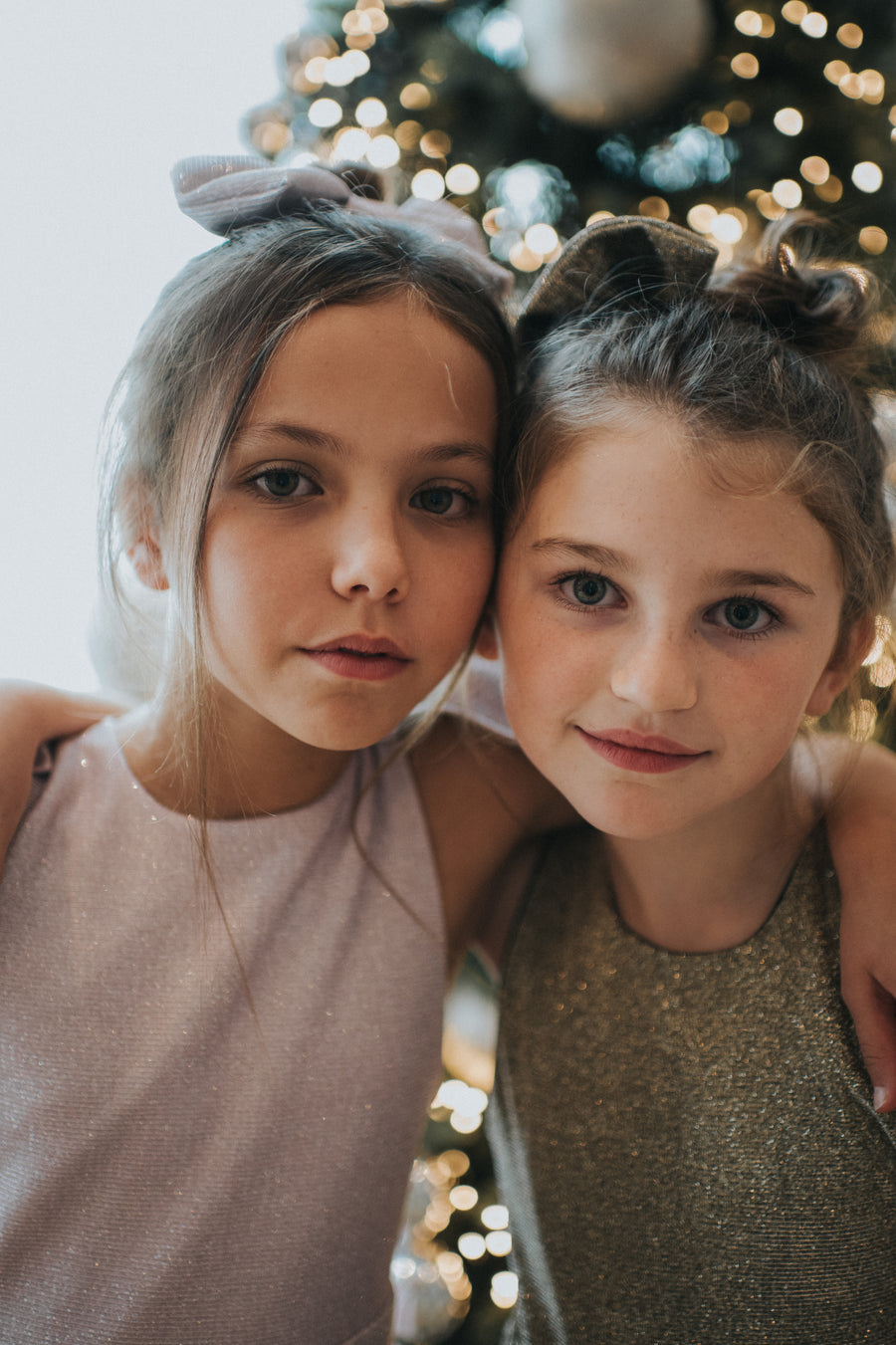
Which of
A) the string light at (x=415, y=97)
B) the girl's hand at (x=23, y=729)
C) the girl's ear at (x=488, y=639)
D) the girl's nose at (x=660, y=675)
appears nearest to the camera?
the girl's nose at (x=660, y=675)

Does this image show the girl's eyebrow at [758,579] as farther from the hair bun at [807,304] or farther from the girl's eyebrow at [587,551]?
the hair bun at [807,304]

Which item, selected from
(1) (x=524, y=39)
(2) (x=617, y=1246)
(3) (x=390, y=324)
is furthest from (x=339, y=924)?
(1) (x=524, y=39)

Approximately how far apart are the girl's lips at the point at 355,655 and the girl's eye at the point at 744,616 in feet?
0.83

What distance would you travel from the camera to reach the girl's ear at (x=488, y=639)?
0.92 meters

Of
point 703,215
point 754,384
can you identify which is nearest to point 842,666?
point 754,384

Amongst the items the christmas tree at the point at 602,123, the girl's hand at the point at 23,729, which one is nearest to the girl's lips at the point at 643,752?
the girl's hand at the point at 23,729

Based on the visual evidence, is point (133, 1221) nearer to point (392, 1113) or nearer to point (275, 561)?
point (392, 1113)

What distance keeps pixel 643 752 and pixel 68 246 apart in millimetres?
1184

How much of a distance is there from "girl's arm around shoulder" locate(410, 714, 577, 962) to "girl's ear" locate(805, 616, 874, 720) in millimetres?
280

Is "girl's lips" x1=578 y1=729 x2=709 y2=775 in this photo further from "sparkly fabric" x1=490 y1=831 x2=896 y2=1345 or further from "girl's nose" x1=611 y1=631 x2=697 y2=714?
"sparkly fabric" x1=490 y1=831 x2=896 y2=1345

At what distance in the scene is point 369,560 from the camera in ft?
2.39

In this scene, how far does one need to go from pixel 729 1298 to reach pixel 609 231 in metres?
0.93

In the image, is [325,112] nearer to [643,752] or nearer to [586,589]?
[586,589]

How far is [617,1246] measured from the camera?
879 mm
